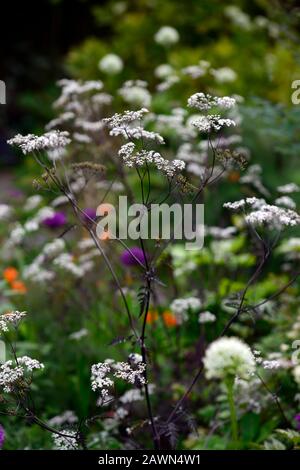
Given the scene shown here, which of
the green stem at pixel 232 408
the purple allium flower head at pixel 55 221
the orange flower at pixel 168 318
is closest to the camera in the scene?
the green stem at pixel 232 408

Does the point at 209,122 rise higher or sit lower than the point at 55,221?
lower

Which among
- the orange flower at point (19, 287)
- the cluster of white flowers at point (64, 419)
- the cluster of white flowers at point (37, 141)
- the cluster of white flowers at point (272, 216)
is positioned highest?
the orange flower at point (19, 287)

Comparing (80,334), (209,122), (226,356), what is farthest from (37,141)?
(80,334)

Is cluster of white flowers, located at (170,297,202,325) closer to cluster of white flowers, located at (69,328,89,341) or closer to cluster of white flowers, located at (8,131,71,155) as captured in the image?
cluster of white flowers, located at (69,328,89,341)

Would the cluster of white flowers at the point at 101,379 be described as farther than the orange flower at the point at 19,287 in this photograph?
No

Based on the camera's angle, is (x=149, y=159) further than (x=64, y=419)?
No

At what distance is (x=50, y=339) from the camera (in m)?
3.84

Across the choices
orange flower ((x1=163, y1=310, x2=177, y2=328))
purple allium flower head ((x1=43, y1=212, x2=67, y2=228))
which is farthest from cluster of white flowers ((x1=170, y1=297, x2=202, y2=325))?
purple allium flower head ((x1=43, y1=212, x2=67, y2=228))

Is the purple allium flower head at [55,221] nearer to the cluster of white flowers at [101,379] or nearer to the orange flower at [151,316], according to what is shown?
the orange flower at [151,316]

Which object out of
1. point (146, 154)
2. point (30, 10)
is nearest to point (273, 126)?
point (146, 154)

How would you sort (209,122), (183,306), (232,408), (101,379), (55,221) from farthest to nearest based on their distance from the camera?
(55,221) < (183,306) < (232,408) < (209,122) < (101,379)

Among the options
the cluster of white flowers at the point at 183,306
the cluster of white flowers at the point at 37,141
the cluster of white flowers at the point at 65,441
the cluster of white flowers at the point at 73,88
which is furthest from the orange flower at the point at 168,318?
the cluster of white flowers at the point at 37,141

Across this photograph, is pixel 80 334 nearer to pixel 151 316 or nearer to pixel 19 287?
pixel 151 316
